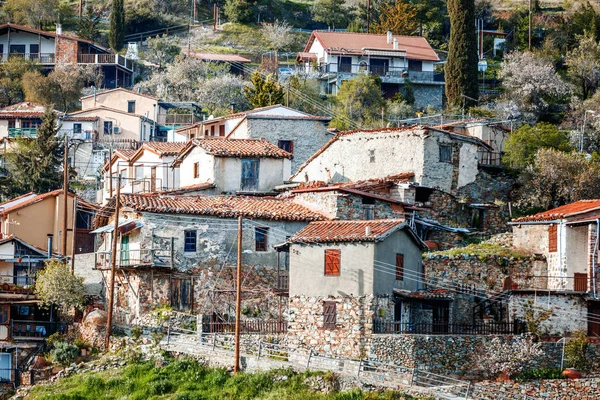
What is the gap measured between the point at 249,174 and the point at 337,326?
19051 millimetres

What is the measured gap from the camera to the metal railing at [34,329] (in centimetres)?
6266

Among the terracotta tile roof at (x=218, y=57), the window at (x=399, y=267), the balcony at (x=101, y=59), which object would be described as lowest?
the window at (x=399, y=267)

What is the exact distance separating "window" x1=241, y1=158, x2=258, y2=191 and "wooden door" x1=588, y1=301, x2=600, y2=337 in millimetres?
21291

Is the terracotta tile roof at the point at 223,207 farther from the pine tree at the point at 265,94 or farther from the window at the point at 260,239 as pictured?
the pine tree at the point at 265,94

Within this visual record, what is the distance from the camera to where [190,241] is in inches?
2409

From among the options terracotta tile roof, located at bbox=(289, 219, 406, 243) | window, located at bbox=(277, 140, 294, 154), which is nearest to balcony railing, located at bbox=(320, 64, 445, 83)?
window, located at bbox=(277, 140, 294, 154)

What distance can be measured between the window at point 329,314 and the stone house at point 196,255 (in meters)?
4.96

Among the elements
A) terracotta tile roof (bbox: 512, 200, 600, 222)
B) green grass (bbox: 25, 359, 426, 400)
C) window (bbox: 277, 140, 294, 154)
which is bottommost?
green grass (bbox: 25, 359, 426, 400)

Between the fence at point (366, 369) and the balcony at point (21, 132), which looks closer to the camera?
the fence at point (366, 369)

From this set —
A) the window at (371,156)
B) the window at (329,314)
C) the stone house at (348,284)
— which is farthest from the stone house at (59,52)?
the window at (329,314)

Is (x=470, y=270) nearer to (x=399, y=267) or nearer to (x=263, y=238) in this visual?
(x=399, y=267)

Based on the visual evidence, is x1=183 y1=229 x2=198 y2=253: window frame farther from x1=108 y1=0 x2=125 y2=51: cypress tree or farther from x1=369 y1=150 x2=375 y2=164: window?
x1=108 y1=0 x2=125 y2=51: cypress tree

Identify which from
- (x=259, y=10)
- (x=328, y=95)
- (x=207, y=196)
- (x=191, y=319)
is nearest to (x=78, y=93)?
(x=328, y=95)

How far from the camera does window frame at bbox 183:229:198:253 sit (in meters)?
61.1
